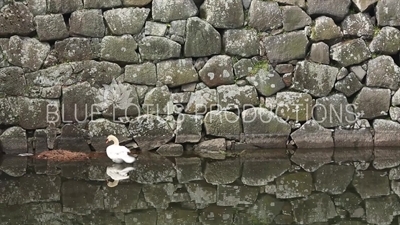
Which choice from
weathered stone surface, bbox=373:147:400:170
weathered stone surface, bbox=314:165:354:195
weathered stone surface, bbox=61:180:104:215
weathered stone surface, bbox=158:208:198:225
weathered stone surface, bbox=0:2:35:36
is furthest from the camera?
weathered stone surface, bbox=0:2:35:36

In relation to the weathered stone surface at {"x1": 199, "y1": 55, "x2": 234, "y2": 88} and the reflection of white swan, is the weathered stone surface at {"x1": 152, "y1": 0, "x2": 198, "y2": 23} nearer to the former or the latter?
the weathered stone surface at {"x1": 199, "y1": 55, "x2": 234, "y2": 88}

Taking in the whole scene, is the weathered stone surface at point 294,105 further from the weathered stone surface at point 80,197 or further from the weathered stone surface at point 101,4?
the weathered stone surface at point 80,197

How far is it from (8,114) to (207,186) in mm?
3592

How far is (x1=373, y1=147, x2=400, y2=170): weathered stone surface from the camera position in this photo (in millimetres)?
7031

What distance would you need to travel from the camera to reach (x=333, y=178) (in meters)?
6.42

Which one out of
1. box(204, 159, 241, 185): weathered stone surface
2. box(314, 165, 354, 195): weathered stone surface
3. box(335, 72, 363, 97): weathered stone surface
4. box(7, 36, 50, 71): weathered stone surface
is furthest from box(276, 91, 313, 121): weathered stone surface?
box(7, 36, 50, 71): weathered stone surface

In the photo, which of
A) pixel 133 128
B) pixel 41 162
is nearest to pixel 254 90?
pixel 133 128

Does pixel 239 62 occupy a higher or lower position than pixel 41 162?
higher

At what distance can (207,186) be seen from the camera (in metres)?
6.21

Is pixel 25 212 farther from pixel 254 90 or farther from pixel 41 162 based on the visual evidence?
pixel 254 90

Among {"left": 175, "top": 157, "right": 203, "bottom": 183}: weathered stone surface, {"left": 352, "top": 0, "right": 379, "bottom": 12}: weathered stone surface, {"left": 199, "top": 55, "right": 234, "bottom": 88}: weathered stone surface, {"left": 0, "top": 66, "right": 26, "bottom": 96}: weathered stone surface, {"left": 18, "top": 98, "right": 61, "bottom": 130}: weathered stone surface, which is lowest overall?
{"left": 175, "top": 157, "right": 203, "bottom": 183}: weathered stone surface

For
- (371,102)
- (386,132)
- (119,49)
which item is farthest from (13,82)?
(386,132)

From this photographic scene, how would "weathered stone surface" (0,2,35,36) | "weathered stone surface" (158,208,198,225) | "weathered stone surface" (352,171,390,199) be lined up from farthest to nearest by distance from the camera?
"weathered stone surface" (0,2,35,36), "weathered stone surface" (352,171,390,199), "weathered stone surface" (158,208,198,225)

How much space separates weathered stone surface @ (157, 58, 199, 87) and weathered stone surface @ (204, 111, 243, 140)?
62 centimetres
